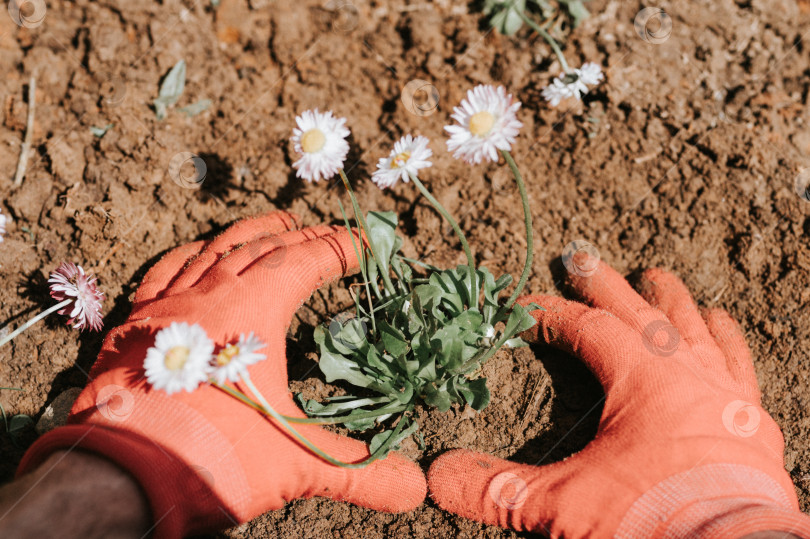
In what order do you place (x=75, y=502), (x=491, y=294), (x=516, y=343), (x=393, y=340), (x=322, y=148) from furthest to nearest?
(x=516, y=343), (x=491, y=294), (x=393, y=340), (x=322, y=148), (x=75, y=502)

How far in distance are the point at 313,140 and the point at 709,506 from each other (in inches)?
68.3

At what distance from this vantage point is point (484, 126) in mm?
1895

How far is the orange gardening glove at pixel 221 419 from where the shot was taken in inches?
68.8

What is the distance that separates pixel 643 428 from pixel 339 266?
4.20ft

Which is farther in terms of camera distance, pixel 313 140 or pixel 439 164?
pixel 439 164

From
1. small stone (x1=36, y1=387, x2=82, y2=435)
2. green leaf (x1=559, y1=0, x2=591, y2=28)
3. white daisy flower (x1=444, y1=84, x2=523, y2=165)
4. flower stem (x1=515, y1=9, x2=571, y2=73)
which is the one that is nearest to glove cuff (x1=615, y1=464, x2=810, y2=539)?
white daisy flower (x1=444, y1=84, x2=523, y2=165)

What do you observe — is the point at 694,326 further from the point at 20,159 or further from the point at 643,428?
the point at 20,159

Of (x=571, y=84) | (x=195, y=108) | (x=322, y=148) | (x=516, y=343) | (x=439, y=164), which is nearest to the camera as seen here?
(x=322, y=148)

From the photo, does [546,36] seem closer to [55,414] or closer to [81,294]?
[81,294]

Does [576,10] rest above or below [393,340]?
above

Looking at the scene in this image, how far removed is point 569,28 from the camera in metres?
3.33

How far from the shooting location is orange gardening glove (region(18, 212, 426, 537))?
Result: 175cm

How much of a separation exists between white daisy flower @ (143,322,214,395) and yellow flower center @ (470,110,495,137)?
104 centimetres

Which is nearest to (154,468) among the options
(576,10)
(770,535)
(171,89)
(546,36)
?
(770,535)
